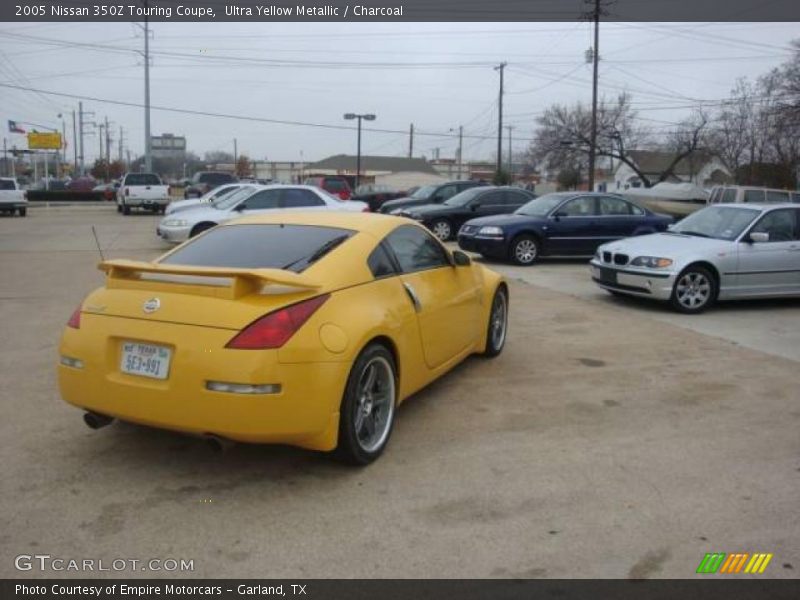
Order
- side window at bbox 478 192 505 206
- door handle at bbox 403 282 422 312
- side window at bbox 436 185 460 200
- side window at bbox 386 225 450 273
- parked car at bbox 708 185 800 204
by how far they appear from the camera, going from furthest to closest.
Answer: parked car at bbox 708 185 800 204 < side window at bbox 436 185 460 200 < side window at bbox 478 192 505 206 < side window at bbox 386 225 450 273 < door handle at bbox 403 282 422 312

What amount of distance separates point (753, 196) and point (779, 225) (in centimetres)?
1794

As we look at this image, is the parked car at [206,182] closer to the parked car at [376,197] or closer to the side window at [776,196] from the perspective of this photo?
the parked car at [376,197]

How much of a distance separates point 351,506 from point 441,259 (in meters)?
2.44

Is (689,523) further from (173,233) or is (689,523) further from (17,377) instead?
(173,233)

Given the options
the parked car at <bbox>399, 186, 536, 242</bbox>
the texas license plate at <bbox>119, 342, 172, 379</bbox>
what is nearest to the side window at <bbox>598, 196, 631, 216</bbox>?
the parked car at <bbox>399, 186, 536, 242</bbox>

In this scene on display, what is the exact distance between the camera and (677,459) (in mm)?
4367

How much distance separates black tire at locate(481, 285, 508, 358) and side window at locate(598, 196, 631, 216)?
Result: 8.54m

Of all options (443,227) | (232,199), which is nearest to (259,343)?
(232,199)

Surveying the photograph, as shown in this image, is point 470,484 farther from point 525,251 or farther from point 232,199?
point 232,199

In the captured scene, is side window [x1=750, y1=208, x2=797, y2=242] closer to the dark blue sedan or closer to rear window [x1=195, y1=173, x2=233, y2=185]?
the dark blue sedan

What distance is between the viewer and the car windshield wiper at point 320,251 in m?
4.32

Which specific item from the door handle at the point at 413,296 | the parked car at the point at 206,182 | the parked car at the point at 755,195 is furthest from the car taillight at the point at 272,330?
the parked car at the point at 206,182

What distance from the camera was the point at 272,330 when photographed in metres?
3.65

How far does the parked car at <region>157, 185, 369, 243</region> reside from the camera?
15375mm
